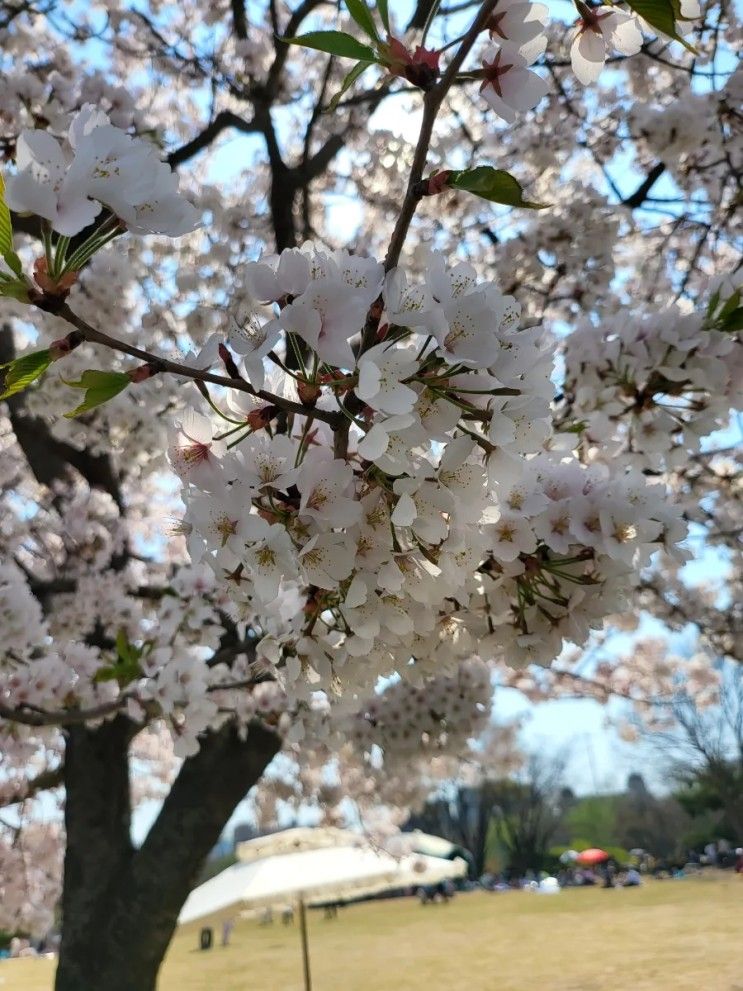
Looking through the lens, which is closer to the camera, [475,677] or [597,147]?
[475,677]

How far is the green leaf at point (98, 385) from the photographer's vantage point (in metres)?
0.61

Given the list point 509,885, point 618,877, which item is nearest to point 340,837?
point 618,877

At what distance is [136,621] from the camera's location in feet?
10.8

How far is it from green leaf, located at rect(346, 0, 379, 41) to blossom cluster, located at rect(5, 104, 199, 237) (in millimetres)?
197

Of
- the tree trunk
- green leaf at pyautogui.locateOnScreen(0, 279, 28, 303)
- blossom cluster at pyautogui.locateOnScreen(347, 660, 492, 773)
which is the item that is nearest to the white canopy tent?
the tree trunk

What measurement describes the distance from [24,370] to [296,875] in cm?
698

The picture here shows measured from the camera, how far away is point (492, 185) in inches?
23.5

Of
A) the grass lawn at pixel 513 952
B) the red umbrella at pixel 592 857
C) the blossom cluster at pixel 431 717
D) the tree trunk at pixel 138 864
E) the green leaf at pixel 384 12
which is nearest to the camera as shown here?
the green leaf at pixel 384 12

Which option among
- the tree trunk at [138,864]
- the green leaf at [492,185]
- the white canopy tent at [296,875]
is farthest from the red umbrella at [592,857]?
the green leaf at [492,185]

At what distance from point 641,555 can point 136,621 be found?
109 inches

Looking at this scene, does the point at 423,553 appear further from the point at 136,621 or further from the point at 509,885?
the point at 509,885

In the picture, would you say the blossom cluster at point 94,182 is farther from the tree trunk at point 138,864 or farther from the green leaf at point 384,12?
the tree trunk at point 138,864

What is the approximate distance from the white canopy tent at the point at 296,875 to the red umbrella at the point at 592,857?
15.1 metres

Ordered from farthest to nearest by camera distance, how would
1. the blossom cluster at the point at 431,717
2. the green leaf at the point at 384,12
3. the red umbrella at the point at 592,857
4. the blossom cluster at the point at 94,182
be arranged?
the red umbrella at the point at 592,857 < the blossom cluster at the point at 431,717 < the green leaf at the point at 384,12 < the blossom cluster at the point at 94,182
